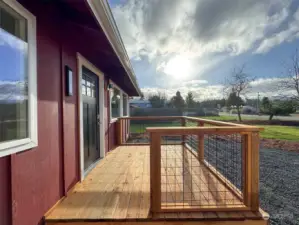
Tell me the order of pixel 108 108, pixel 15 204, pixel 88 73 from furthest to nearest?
1. pixel 108 108
2. pixel 88 73
3. pixel 15 204

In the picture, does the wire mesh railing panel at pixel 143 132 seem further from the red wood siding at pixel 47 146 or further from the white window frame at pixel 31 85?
the white window frame at pixel 31 85

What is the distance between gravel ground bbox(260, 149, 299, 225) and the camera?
111 inches

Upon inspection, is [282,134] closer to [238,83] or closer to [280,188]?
[238,83]

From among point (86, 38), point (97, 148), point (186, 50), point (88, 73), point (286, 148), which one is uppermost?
point (186, 50)

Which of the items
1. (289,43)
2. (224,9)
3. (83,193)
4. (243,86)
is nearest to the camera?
(83,193)

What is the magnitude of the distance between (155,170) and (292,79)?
1204cm

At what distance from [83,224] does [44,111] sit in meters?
1.18

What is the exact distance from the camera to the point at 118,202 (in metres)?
2.47

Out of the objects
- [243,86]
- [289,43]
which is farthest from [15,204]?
[243,86]

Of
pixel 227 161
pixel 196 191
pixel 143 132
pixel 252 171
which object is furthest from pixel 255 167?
pixel 143 132

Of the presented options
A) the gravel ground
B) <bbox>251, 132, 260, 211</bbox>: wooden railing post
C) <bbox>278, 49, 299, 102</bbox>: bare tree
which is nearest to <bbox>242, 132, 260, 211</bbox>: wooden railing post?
<bbox>251, 132, 260, 211</bbox>: wooden railing post

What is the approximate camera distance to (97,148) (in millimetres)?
4762

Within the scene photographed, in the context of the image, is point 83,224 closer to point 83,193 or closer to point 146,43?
point 83,193

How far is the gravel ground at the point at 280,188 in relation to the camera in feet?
9.29
